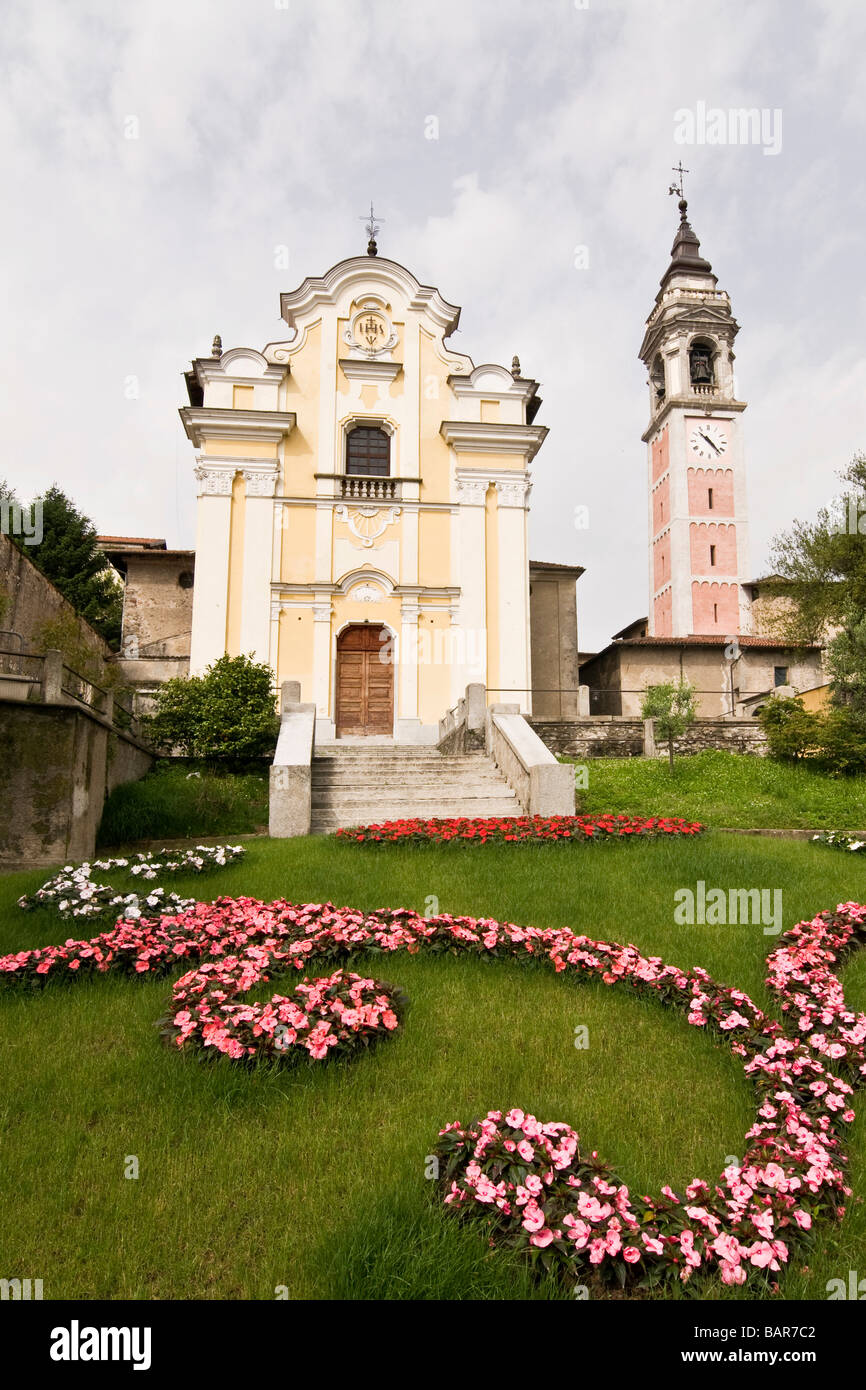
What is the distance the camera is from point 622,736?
20266mm

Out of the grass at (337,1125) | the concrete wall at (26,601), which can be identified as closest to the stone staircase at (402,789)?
the grass at (337,1125)

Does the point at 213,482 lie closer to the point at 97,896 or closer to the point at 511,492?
the point at 511,492

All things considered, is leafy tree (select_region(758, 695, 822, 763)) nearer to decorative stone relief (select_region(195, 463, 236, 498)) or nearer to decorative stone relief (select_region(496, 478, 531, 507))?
decorative stone relief (select_region(496, 478, 531, 507))

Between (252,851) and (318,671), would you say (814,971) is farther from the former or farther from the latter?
(318,671)

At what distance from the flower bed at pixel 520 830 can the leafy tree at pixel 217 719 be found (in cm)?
642

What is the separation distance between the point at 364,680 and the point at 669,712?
8.30 m

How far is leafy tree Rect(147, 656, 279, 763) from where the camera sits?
15922 millimetres

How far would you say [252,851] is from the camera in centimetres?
936

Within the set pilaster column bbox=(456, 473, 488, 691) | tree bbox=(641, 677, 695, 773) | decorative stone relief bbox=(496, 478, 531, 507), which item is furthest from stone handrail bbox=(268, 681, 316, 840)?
decorative stone relief bbox=(496, 478, 531, 507)

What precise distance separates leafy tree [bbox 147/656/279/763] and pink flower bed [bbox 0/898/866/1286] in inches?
373

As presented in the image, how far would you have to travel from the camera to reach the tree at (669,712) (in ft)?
55.4

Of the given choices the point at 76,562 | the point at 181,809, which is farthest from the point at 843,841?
the point at 76,562

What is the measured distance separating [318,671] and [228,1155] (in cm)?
1830
